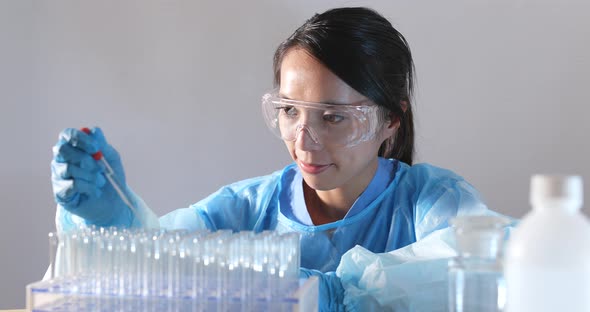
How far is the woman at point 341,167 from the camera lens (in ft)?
6.01

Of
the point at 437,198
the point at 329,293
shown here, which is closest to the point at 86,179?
the point at 329,293

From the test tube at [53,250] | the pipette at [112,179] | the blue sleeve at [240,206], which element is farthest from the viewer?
the blue sleeve at [240,206]

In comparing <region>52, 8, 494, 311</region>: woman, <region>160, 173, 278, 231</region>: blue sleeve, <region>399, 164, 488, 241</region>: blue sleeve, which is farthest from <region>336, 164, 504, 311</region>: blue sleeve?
<region>160, 173, 278, 231</region>: blue sleeve

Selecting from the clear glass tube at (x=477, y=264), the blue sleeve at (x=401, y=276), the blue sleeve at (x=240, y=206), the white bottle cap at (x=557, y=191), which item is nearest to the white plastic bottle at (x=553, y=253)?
the white bottle cap at (x=557, y=191)

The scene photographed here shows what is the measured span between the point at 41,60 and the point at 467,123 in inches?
72.1

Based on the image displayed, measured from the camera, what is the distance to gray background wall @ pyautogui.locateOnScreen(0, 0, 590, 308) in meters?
2.62

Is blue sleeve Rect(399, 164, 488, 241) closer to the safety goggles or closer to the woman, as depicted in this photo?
the woman

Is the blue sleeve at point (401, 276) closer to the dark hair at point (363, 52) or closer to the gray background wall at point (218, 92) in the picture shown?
the dark hair at point (363, 52)

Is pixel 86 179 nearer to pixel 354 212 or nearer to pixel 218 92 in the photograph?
pixel 354 212

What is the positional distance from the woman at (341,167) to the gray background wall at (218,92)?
0.58m

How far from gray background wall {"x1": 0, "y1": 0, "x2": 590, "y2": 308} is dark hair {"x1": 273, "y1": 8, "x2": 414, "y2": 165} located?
665mm

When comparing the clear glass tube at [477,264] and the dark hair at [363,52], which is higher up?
the dark hair at [363,52]

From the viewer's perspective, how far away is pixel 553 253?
2.60 ft

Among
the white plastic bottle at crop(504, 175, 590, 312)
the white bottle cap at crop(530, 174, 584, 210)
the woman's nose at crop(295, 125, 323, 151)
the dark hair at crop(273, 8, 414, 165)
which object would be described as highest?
the dark hair at crop(273, 8, 414, 165)
